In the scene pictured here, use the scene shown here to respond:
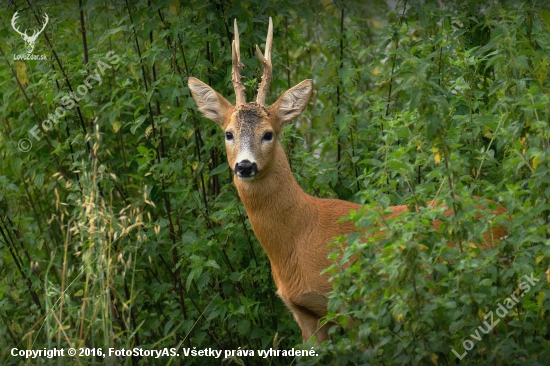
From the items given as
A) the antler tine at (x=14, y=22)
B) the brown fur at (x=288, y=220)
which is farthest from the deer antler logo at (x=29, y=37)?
the brown fur at (x=288, y=220)

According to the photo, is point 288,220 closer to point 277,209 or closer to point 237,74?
point 277,209

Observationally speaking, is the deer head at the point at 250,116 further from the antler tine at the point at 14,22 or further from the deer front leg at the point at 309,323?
the antler tine at the point at 14,22

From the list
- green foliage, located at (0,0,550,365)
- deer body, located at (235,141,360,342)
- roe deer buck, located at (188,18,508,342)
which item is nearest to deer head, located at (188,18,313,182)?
roe deer buck, located at (188,18,508,342)

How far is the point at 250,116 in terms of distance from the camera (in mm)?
6141

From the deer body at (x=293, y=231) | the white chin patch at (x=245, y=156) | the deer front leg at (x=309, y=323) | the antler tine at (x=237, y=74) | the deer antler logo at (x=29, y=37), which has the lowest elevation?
the deer front leg at (x=309, y=323)

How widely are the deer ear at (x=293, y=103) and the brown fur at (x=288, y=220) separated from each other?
95 mm

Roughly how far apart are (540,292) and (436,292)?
2.15 feet

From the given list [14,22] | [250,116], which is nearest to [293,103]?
[250,116]

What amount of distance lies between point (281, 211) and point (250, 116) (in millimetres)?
676

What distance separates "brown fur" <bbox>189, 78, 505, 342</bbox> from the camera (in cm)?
586

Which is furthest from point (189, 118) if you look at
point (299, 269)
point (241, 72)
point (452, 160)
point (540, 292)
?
A: point (540, 292)

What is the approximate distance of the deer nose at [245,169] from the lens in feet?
19.1

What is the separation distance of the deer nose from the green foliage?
2.39ft

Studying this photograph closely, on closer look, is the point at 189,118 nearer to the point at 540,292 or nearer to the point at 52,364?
the point at 52,364
